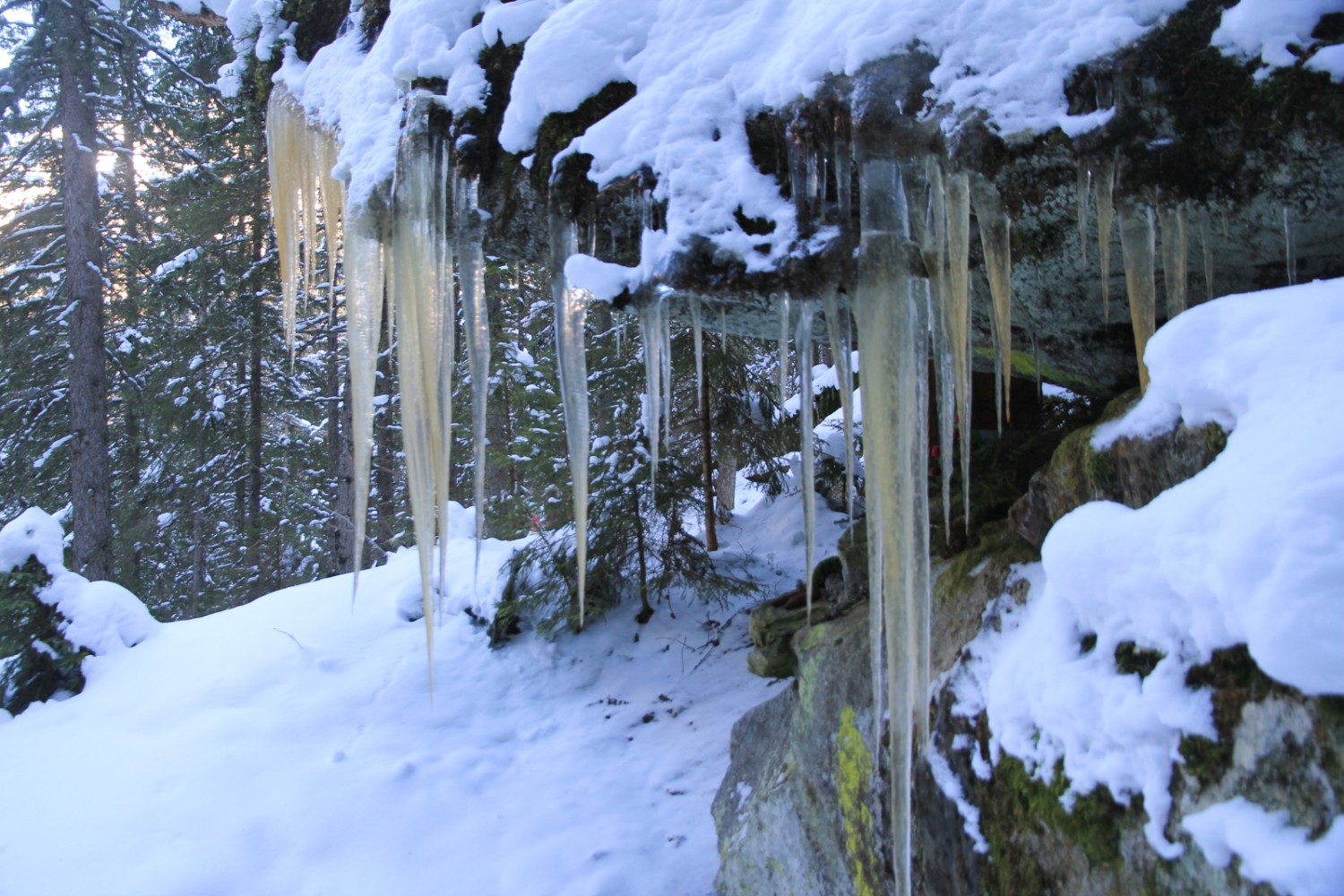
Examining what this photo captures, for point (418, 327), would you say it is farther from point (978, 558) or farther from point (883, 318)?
point (978, 558)

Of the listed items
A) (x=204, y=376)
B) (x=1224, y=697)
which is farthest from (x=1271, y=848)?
(x=204, y=376)

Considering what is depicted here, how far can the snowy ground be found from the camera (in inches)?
167

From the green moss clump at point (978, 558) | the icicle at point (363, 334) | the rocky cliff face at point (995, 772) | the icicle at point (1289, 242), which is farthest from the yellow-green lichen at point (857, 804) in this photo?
the icicle at point (363, 334)

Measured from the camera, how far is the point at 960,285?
8.24ft

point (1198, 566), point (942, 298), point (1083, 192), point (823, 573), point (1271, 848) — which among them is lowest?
point (823, 573)

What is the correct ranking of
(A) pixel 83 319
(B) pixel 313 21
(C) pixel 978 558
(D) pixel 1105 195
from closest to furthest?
(D) pixel 1105 195, (C) pixel 978 558, (B) pixel 313 21, (A) pixel 83 319

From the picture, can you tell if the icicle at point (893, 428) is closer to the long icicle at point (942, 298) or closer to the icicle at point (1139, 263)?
the long icicle at point (942, 298)

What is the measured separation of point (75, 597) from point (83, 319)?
402 cm

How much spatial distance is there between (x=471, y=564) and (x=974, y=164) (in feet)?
20.2

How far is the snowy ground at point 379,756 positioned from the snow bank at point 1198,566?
273 centimetres

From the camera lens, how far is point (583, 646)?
646 cm

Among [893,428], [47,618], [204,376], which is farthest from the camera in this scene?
[204,376]

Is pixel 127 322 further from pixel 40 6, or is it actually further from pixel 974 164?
pixel 974 164

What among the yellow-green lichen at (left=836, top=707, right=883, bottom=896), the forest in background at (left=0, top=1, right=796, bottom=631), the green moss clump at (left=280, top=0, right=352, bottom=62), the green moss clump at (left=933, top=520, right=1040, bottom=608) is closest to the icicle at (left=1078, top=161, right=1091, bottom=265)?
the green moss clump at (left=933, top=520, right=1040, bottom=608)
